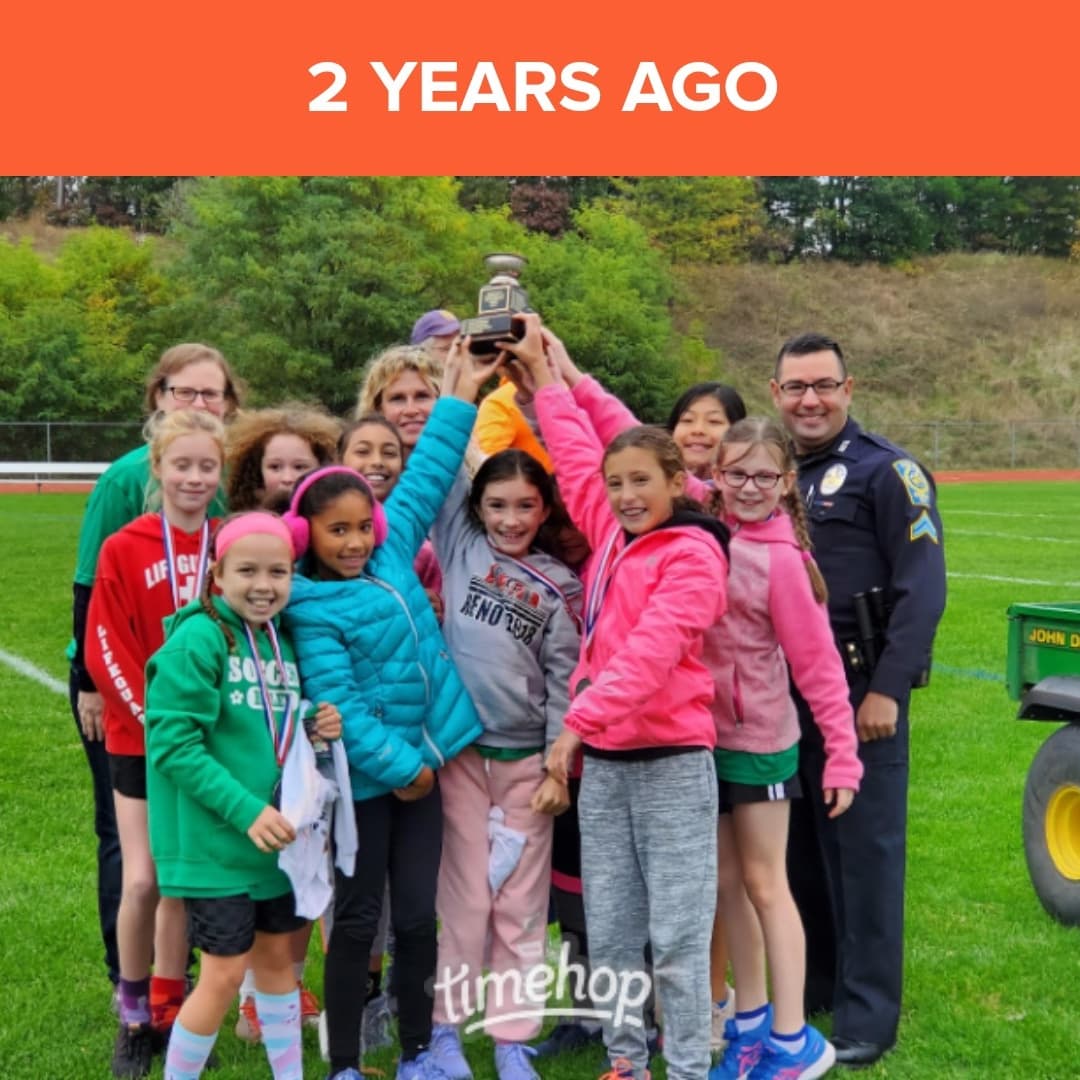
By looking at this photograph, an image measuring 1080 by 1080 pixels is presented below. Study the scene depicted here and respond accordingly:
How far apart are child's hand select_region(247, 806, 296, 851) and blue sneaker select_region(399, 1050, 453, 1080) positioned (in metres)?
0.82

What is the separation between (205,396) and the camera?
13.8 feet

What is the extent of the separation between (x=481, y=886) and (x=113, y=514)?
58.5 inches

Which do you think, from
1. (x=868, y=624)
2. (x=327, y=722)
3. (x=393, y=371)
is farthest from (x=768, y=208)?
(x=327, y=722)

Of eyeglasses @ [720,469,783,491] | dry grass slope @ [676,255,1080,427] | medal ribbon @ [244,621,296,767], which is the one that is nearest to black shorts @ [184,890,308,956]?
medal ribbon @ [244,621,296,767]

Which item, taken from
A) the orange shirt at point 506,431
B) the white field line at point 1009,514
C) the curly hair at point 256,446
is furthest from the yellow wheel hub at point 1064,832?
the white field line at point 1009,514

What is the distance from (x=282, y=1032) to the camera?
11.4 feet

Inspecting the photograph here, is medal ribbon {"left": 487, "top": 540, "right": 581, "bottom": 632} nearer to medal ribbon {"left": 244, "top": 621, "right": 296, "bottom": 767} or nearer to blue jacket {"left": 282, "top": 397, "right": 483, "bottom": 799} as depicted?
blue jacket {"left": 282, "top": 397, "right": 483, "bottom": 799}

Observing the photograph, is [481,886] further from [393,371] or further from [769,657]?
[393,371]

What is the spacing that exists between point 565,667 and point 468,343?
91 centimetres

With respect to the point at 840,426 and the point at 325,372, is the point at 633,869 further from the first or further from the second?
the point at 325,372

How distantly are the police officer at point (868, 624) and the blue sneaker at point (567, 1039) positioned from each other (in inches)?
27.2

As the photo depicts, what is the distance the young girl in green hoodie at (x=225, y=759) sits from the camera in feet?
10.6

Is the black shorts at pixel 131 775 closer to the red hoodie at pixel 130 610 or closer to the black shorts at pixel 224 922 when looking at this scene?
the red hoodie at pixel 130 610

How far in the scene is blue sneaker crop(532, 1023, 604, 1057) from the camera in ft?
13.3
